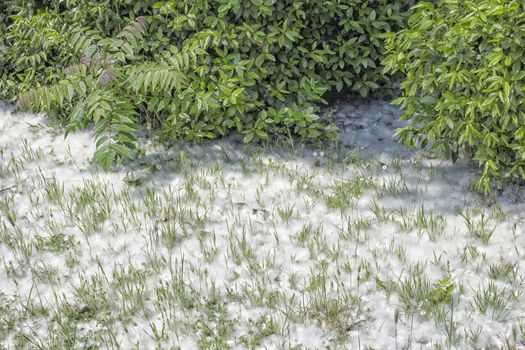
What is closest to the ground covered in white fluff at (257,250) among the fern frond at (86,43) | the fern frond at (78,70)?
the fern frond at (78,70)

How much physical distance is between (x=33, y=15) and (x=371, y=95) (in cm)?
339

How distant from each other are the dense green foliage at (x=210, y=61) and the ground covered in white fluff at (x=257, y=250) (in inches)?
12.5

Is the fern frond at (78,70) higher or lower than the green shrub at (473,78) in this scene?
lower

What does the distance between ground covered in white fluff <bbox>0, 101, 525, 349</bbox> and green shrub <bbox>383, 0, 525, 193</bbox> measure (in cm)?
38

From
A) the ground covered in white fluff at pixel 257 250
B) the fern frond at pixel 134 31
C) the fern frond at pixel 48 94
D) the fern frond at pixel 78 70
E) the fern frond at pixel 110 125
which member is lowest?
the ground covered in white fluff at pixel 257 250

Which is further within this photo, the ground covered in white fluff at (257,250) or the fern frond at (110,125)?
the fern frond at (110,125)

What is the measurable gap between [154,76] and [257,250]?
1557 mm

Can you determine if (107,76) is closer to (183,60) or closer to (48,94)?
(48,94)

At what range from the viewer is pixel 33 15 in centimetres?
635

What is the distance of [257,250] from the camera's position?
4.48 meters

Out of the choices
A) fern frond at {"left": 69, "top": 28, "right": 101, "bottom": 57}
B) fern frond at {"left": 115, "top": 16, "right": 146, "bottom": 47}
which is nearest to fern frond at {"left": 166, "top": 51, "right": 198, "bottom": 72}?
fern frond at {"left": 115, "top": 16, "right": 146, "bottom": 47}

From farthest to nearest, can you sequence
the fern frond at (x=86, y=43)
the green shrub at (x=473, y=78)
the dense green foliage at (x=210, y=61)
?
the fern frond at (x=86, y=43) → the dense green foliage at (x=210, y=61) → the green shrub at (x=473, y=78)

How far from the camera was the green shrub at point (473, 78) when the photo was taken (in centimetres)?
436

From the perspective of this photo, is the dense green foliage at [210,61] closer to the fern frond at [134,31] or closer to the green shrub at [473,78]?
the fern frond at [134,31]
